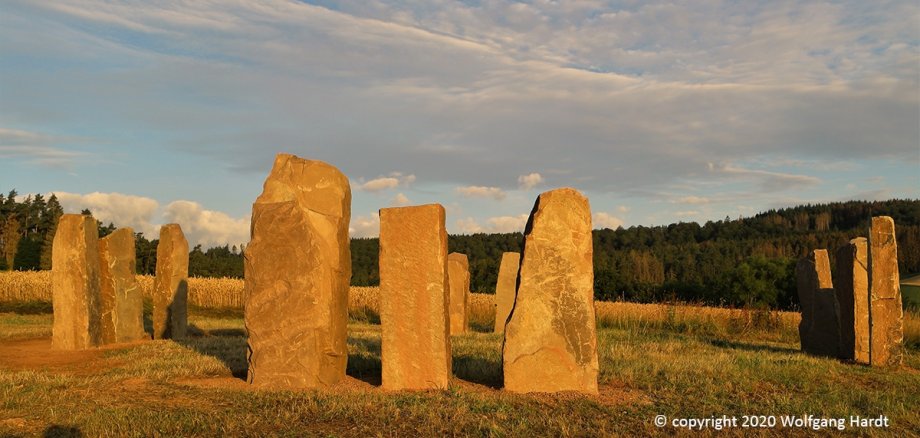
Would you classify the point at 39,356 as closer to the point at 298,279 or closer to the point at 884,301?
the point at 298,279

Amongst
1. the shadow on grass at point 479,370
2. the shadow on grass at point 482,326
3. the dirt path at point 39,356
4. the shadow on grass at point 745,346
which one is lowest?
the shadow on grass at point 482,326

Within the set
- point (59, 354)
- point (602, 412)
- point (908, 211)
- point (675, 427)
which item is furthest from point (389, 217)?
point (908, 211)

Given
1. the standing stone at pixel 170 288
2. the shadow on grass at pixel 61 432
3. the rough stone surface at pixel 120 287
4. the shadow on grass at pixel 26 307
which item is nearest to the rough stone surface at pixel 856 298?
the shadow on grass at pixel 61 432

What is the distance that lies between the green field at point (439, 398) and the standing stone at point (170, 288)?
144 inches

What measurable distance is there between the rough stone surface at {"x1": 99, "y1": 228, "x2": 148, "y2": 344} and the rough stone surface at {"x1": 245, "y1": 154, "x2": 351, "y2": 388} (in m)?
7.75

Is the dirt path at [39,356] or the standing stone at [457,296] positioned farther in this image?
→ the standing stone at [457,296]

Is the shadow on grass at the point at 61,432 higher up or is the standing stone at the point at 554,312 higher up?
the standing stone at the point at 554,312

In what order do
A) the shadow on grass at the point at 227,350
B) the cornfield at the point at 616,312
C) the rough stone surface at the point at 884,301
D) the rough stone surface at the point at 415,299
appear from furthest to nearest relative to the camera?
the cornfield at the point at 616,312
the rough stone surface at the point at 884,301
the shadow on grass at the point at 227,350
the rough stone surface at the point at 415,299

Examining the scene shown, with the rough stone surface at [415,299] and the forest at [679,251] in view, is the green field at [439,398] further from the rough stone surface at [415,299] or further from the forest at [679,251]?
the forest at [679,251]

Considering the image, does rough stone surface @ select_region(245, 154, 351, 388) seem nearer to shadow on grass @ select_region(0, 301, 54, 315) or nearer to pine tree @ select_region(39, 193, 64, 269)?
shadow on grass @ select_region(0, 301, 54, 315)

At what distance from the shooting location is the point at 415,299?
902 centimetres

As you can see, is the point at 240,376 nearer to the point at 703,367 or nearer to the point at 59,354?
the point at 59,354

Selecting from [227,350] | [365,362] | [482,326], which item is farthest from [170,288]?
[482,326]

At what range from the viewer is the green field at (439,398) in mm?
7000
